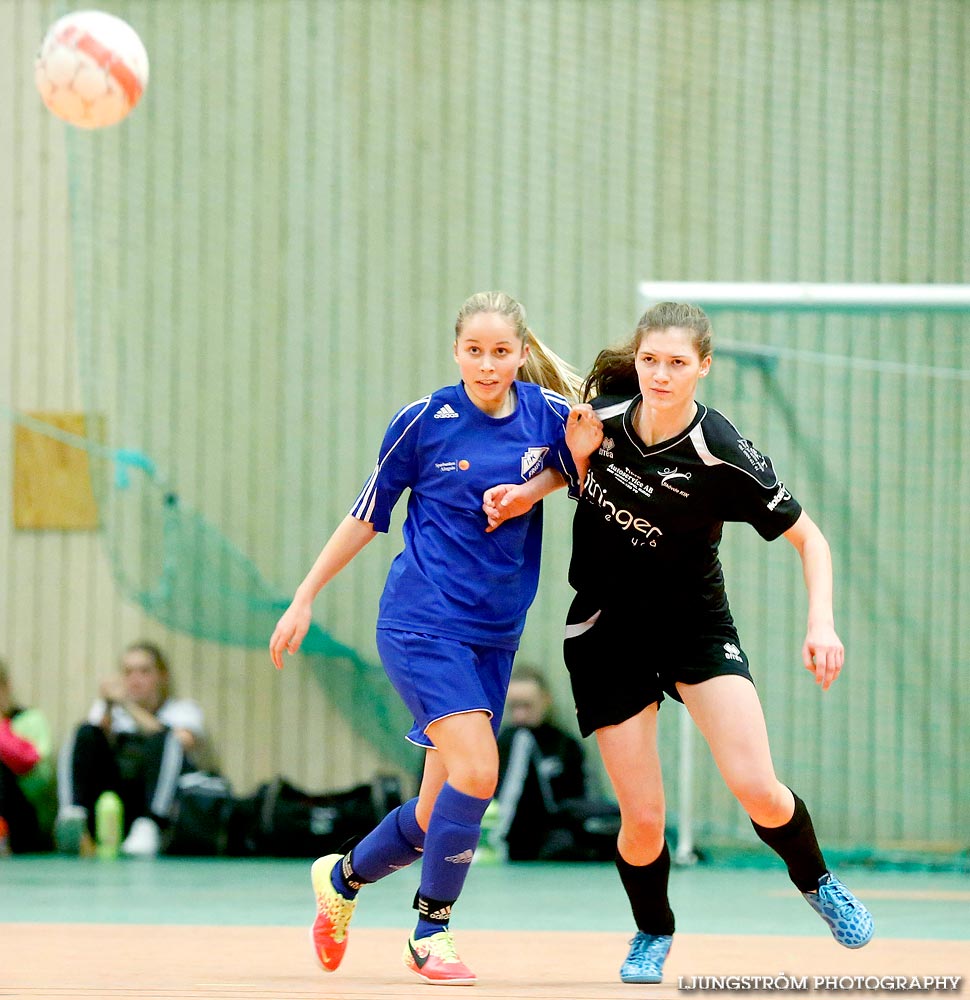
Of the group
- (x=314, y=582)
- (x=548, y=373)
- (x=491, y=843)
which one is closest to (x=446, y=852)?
(x=314, y=582)

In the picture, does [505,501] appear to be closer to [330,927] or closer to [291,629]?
[291,629]

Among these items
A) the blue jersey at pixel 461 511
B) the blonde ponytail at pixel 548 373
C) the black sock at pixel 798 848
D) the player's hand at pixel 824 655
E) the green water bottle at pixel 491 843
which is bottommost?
the green water bottle at pixel 491 843

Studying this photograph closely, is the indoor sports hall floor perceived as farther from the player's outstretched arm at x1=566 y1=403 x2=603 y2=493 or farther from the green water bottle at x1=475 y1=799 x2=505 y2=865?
the player's outstretched arm at x1=566 y1=403 x2=603 y2=493

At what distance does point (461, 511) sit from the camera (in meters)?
4.14

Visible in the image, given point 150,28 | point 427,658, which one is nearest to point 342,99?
point 150,28

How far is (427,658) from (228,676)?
18.0ft

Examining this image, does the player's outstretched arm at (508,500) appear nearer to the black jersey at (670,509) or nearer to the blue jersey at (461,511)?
the blue jersey at (461,511)

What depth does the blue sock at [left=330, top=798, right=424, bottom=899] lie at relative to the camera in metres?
4.26

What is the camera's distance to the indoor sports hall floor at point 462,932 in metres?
3.85

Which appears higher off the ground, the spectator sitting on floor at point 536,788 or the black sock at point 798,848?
the black sock at point 798,848

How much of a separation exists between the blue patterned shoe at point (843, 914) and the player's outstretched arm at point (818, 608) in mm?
559

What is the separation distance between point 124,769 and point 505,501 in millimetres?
5181

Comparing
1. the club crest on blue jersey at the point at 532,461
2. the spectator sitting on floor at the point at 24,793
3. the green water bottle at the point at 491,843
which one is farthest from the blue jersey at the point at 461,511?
the spectator sitting on floor at the point at 24,793

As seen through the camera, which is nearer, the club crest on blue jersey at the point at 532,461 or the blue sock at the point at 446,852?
the blue sock at the point at 446,852
